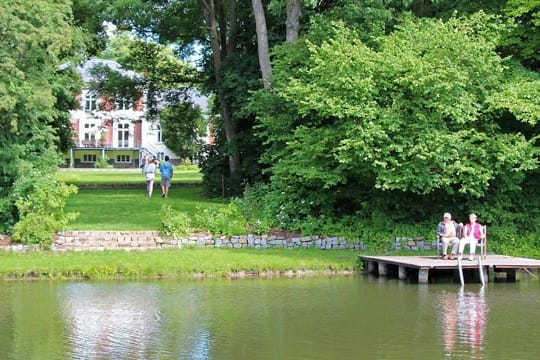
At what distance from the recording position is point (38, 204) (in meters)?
23.8

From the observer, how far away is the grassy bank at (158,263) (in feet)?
66.8

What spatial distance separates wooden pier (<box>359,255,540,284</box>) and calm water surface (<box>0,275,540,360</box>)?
522mm

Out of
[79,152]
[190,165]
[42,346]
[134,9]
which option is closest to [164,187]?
[134,9]

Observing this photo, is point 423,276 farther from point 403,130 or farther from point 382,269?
point 403,130

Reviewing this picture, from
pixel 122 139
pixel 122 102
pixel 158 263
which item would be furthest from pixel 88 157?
pixel 158 263

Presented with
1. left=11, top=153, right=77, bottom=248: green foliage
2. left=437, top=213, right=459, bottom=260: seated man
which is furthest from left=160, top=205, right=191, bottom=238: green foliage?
left=437, top=213, right=459, bottom=260: seated man

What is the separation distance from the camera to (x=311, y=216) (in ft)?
84.0

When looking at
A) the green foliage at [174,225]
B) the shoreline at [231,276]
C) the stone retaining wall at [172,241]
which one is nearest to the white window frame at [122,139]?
the green foliage at [174,225]

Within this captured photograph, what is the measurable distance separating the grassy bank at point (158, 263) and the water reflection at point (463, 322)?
4.33 metres

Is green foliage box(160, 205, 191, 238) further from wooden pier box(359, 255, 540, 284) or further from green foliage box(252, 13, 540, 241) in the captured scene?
wooden pier box(359, 255, 540, 284)

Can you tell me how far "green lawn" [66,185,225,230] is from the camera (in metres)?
25.5

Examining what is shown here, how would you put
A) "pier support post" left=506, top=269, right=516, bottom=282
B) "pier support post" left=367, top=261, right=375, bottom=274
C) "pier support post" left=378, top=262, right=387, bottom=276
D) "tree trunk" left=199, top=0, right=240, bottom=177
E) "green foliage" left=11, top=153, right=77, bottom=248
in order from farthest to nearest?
"tree trunk" left=199, top=0, right=240, bottom=177
"green foliage" left=11, top=153, right=77, bottom=248
"pier support post" left=367, top=261, right=375, bottom=274
"pier support post" left=378, top=262, right=387, bottom=276
"pier support post" left=506, top=269, right=516, bottom=282

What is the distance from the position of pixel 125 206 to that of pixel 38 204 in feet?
22.3

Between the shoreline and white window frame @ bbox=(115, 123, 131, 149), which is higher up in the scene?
white window frame @ bbox=(115, 123, 131, 149)
